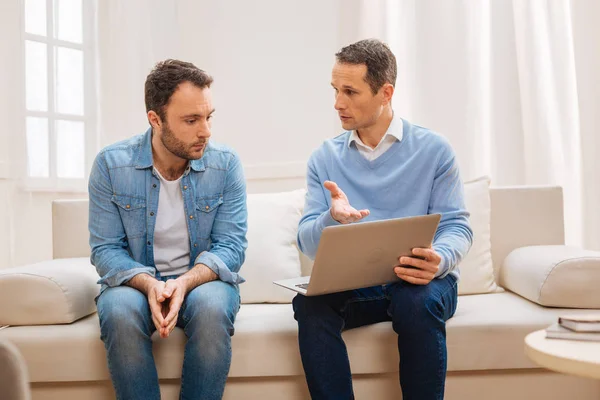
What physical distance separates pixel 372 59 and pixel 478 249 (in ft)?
2.30

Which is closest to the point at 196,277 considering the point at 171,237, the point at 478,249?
the point at 171,237

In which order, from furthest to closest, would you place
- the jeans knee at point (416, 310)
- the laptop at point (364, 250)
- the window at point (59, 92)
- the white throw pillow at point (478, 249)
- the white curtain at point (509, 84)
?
the window at point (59, 92)
the white curtain at point (509, 84)
the white throw pillow at point (478, 249)
the jeans knee at point (416, 310)
the laptop at point (364, 250)

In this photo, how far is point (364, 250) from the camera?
1576 millimetres

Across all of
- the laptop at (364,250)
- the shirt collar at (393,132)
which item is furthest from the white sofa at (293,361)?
the shirt collar at (393,132)

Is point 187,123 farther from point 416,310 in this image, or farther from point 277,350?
point 416,310

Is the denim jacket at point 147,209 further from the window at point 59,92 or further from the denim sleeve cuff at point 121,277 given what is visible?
the window at point 59,92

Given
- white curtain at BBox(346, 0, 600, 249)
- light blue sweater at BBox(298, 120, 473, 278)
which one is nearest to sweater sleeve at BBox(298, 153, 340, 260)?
light blue sweater at BBox(298, 120, 473, 278)

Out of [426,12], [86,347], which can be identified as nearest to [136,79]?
[426,12]

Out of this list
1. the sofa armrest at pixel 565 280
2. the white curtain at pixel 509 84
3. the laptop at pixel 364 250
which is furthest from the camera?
the white curtain at pixel 509 84

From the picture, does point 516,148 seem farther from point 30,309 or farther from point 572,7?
point 30,309

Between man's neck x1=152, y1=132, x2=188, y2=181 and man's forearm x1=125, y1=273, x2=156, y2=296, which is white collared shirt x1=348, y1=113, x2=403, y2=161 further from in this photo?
man's forearm x1=125, y1=273, x2=156, y2=296

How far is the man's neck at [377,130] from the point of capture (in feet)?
6.62

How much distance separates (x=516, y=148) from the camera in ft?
9.86

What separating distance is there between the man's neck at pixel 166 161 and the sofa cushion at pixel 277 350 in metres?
0.47
